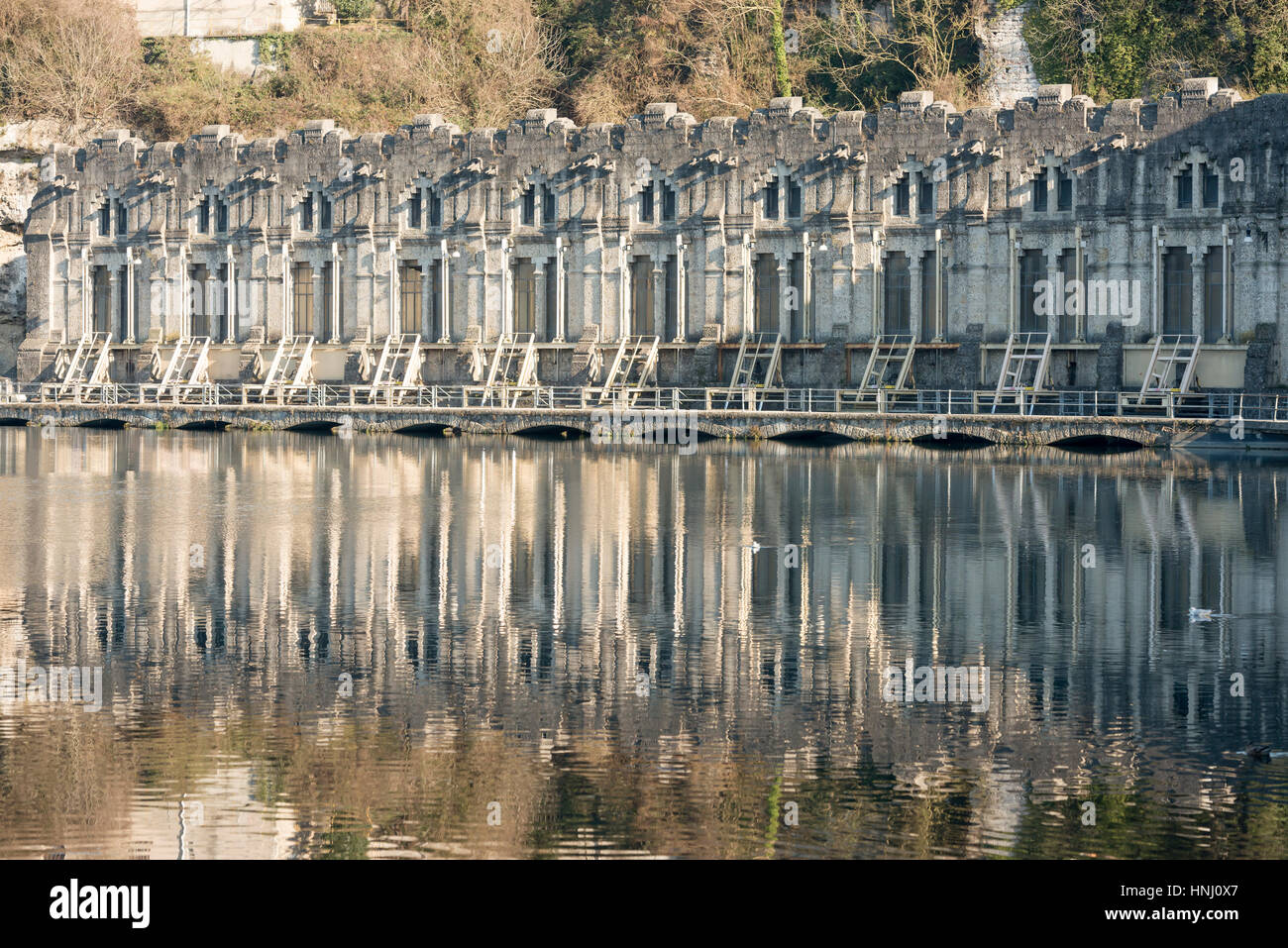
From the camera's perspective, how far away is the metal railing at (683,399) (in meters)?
63.5

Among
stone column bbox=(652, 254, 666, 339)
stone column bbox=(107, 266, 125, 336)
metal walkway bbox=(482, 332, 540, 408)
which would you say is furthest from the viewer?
stone column bbox=(107, 266, 125, 336)

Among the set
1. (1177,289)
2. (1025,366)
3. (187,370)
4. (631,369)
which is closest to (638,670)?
(1025,366)

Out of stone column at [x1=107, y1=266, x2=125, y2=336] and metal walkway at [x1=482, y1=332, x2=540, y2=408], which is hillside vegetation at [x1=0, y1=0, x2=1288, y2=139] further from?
metal walkway at [x1=482, y1=332, x2=540, y2=408]

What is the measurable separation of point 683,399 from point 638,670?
48700 mm

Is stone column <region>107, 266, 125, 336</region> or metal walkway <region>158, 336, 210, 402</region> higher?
stone column <region>107, 266, 125, 336</region>

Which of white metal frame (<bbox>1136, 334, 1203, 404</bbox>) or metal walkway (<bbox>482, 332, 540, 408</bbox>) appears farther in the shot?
metal walkway (<bbox>482, 332, 540, 408</bbox>)

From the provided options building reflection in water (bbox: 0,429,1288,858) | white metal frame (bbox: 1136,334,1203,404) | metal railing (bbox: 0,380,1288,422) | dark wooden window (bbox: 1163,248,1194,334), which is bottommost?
building reflection in water (bbox: 0,429,1288,858)

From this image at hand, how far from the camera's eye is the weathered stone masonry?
67.5 meters

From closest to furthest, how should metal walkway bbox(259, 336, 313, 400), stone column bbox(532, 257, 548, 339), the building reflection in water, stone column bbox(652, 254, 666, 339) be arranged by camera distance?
the building reflection in water → stone column bbox(652, 254, 666, 339) → metal walkway bbox(259, 336, 313, 400) → stone column bbox(532, 257, 548, 339)

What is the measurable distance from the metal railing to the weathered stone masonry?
1.44 m

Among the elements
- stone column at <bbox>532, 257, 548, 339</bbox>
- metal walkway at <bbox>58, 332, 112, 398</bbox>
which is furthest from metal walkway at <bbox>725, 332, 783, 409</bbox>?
metal walkway at <bbox>58, 332, 112, 398</bbox>
